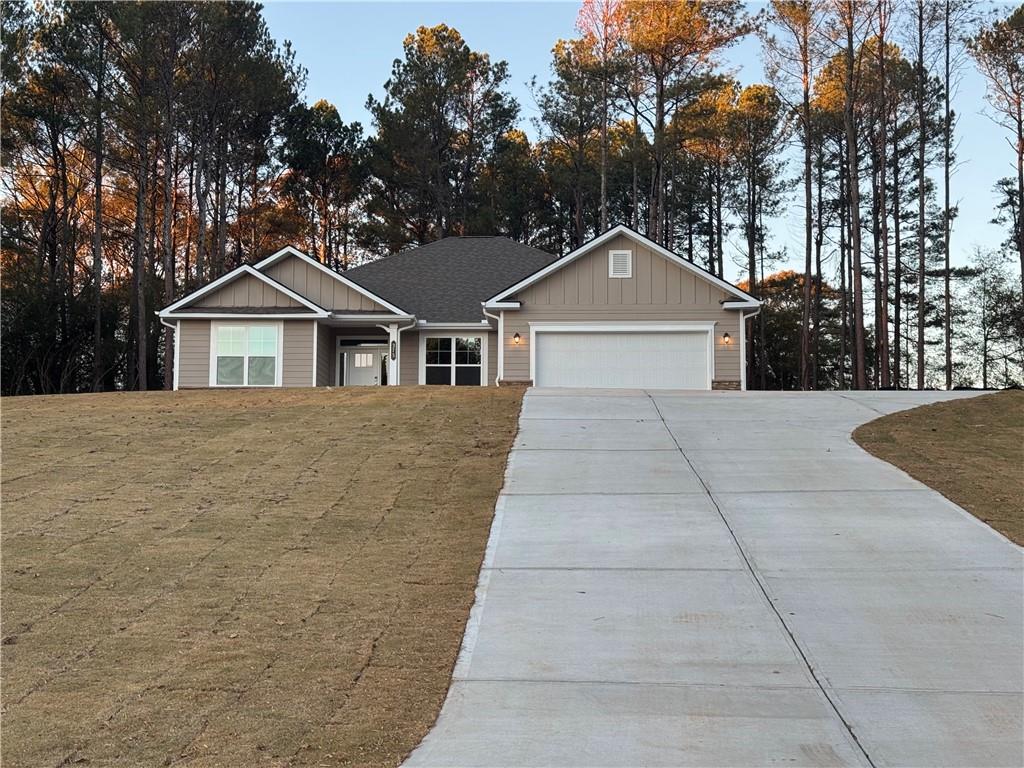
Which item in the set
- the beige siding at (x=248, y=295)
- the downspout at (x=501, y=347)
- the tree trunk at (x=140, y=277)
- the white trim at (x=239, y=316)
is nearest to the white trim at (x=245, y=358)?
the white trim at (x=239, y=316)

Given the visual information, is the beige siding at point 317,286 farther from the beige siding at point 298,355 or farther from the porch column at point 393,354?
the beige siding at point 298,355

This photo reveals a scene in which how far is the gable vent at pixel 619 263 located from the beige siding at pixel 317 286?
5505 millimetres

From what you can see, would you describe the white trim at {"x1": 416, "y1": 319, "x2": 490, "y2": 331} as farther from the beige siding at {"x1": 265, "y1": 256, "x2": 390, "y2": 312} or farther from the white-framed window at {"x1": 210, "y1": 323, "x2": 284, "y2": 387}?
the white-framed window at {"x1": 210, "y1": 323, "x2": 284, "y2": 387}

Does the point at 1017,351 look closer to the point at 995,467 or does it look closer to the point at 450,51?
the point at 450,51

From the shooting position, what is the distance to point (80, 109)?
30453mm

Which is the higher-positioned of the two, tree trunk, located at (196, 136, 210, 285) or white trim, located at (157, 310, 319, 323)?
tree trunk, located at (196, 136, 210, 285)

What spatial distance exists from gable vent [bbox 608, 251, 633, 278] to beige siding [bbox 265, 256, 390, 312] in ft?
18.1

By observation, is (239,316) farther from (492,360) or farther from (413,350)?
(492,360)

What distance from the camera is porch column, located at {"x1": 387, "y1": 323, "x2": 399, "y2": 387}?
23.2m

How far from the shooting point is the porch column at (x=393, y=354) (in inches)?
914

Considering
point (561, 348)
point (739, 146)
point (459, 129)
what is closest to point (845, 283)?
point (739, 146)

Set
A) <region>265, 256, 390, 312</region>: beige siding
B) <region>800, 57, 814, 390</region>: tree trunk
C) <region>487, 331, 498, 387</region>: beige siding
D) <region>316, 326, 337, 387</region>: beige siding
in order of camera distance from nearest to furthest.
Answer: <region>316, 326, 337, 387</region>: beige siding
<region>265, 256, 390, 312</region>: beige siding
<region>487, 331, 498, 387</region>: beige siding
<region>800, 57, 814, 390</region>: tree trunk

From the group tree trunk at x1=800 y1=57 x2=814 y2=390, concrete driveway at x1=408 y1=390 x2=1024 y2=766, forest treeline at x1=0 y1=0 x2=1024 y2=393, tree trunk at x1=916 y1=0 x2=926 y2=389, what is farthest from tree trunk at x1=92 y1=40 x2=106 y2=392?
tree trunk at x1=916 y1=0 x2=926 y2=389

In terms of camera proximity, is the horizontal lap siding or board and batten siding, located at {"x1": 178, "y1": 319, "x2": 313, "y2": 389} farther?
the horizontal lap siding
